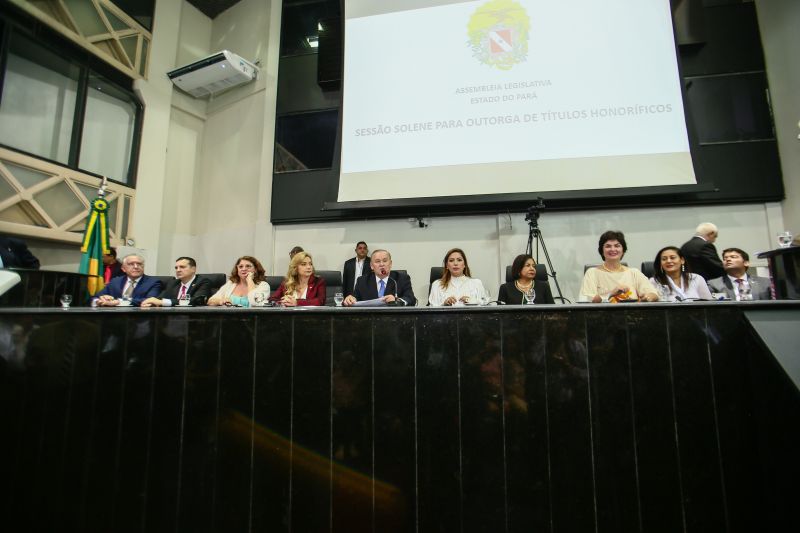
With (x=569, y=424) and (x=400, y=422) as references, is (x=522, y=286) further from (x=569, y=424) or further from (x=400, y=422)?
(x=400, y=422)

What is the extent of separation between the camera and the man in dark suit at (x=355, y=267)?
433 centimetres

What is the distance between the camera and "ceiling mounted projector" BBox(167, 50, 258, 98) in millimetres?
5035

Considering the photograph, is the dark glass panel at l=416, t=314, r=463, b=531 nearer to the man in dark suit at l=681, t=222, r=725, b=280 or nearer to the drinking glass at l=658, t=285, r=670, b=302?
the drinking glass at l=658, t=285, r=670, b=302

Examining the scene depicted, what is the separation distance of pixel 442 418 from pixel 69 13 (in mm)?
5982

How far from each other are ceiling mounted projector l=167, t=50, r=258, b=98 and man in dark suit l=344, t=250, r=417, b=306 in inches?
151

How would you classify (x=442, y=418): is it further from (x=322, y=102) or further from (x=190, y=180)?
(x=190, y=180)

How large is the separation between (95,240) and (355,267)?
260 cm

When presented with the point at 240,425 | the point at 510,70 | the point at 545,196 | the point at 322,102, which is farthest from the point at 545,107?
the point at 240,425

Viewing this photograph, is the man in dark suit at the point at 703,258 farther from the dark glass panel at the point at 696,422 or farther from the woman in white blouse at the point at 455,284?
the dark glass panel at the point at 696,422

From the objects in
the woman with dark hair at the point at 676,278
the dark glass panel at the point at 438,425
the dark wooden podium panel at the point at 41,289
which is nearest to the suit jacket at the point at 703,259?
the woman with dark hair at the point at 676,278

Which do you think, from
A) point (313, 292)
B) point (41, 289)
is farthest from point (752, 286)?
point (41, 289)

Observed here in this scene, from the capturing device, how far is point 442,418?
3.92ft

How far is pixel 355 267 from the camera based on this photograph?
435cm

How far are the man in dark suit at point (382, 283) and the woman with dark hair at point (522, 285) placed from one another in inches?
26.8
